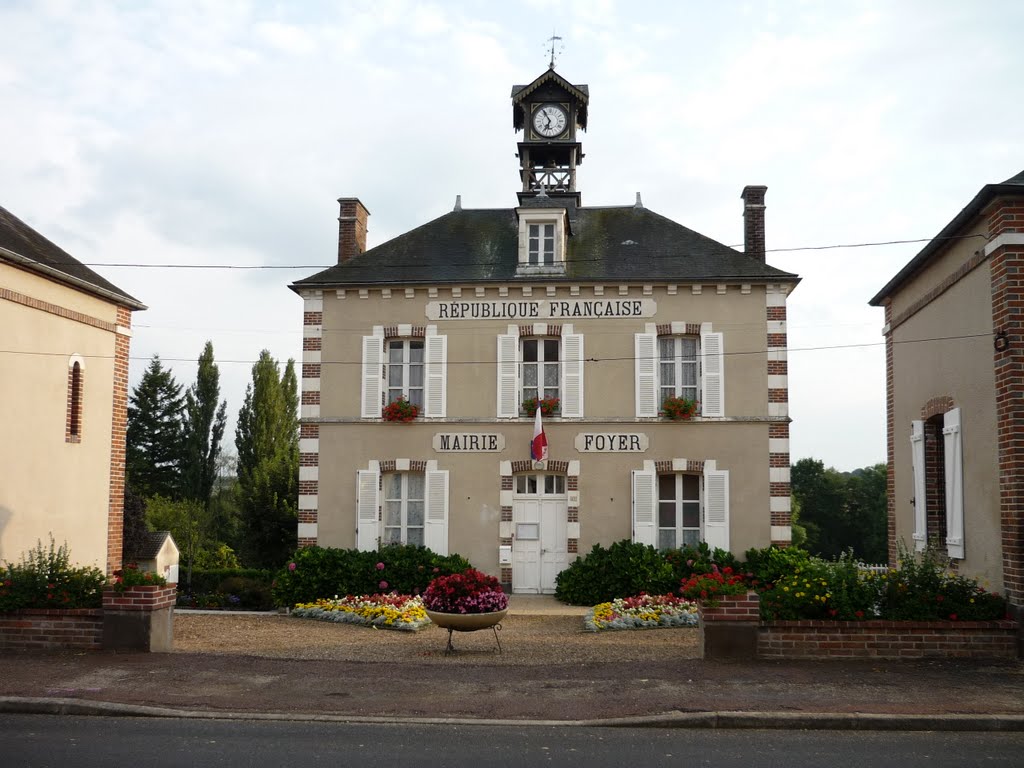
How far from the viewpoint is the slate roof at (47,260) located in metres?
13.0

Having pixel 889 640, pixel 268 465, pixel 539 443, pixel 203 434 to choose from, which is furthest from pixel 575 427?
pixel 203 434

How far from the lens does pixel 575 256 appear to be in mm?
18172

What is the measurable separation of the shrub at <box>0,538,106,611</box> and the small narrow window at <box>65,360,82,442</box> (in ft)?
13.2

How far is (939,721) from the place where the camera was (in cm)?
727

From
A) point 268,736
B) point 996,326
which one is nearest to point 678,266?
point 996,326

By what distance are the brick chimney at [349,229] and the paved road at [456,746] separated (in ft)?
40.6

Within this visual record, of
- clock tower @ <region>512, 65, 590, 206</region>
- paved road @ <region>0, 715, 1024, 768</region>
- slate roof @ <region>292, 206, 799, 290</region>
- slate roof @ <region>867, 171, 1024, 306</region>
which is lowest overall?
paved road @ <region>0, 715, 1024, 768</region>

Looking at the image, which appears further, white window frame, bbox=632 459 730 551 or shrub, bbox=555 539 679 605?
white window frame, bbox=632 459 730 551

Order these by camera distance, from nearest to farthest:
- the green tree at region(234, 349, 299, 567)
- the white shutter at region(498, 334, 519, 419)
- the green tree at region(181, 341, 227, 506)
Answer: the white shutter at region(498, 334, 519, 419) → the green tree at region(234, 349, 299, 567) → the green tree at region(181, 341, 227, 506)

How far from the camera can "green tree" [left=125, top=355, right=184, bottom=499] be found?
147ft

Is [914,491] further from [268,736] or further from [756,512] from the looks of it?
[268,736]

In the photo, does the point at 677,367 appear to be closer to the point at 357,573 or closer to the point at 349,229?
the point at 357,573

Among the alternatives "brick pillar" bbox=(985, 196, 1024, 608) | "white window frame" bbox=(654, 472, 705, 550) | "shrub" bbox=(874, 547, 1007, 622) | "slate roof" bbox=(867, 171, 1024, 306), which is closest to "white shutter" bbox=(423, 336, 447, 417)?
"white window frame" bbox=(654, 472, 705, 550)

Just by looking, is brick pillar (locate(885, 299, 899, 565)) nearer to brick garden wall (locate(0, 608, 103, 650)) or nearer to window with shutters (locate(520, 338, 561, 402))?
window with shutters (locate(520, 338, 561, 402))
